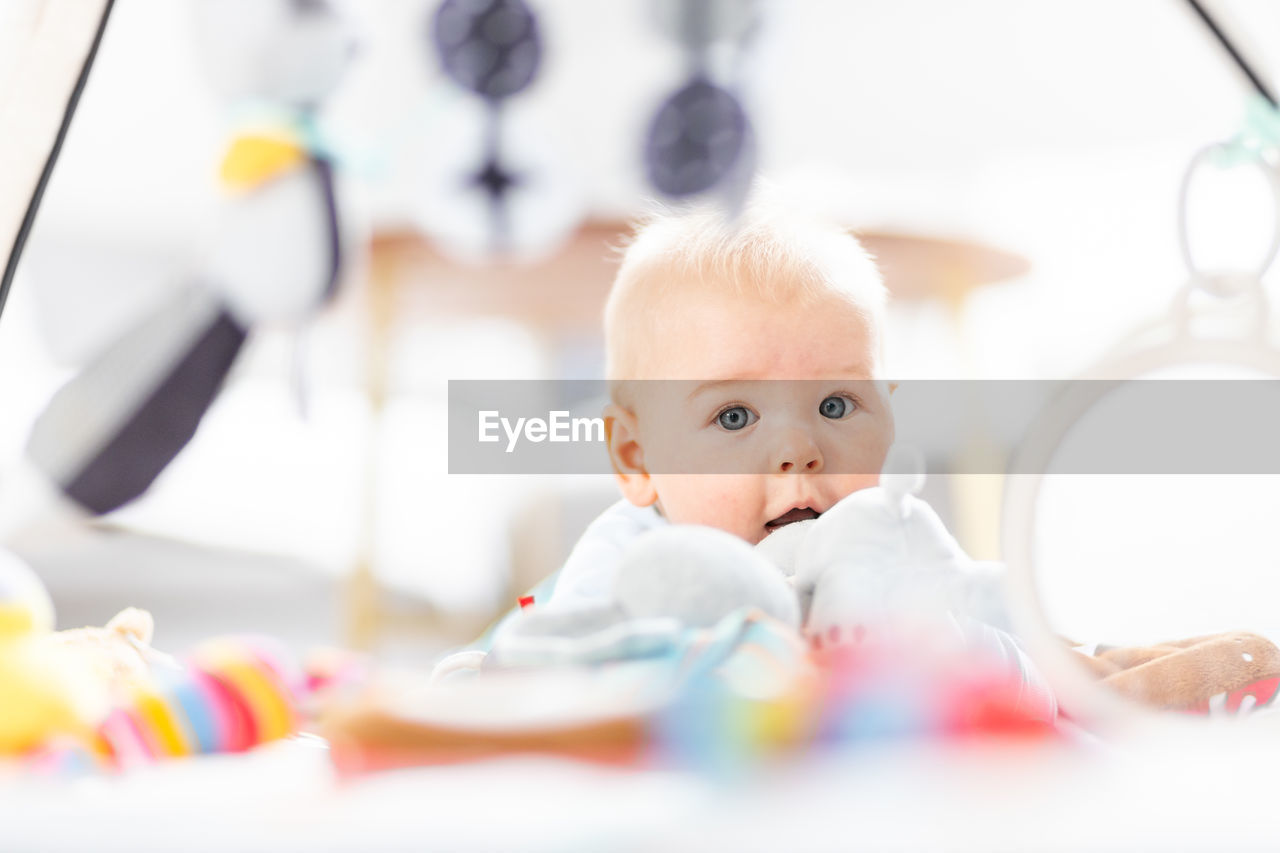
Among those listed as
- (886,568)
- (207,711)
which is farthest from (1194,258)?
(207,711)

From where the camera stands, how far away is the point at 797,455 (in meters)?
0.56

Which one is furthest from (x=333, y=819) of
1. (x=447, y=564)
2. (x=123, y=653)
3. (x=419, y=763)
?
(x=447, y=564)

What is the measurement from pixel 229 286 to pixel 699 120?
0.16m

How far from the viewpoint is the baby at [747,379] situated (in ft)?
1.92

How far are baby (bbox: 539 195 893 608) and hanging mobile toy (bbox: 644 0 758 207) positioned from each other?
186 millimetres

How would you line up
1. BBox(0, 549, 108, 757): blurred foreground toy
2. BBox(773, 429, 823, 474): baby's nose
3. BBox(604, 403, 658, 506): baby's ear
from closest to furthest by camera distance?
BBox(0, 549, 108, 757): blurred foreground toy
BBox(773, 429, 823, 474): baby's nose
BBox(604, 403, 658, 506): baby's ear

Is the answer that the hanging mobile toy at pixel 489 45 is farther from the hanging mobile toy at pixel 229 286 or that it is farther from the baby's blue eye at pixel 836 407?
the baby's blue eye at pixel 836 407

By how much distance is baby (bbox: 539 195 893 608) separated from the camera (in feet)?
1.92

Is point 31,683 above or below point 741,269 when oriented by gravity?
below
